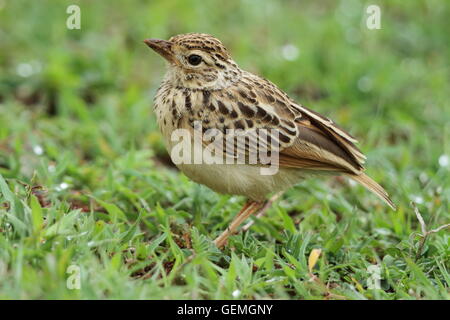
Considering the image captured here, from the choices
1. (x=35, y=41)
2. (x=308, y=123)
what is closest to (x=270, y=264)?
(x=308, y=123)

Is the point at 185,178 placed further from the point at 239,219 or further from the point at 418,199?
the point at 418,199

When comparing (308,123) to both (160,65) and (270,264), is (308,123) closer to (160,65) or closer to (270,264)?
(270,264)

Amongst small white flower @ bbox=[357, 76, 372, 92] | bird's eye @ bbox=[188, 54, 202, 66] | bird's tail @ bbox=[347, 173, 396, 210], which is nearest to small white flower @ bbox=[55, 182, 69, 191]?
bird's eye @ bbox=[188, 54, 202, 66]

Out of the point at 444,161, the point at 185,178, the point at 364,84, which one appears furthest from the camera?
the point at 364,84

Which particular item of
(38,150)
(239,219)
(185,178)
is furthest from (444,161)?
(38,150)

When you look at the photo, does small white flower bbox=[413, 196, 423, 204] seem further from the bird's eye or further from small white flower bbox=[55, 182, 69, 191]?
small white flower bbox=[55, 182, 69, 191]
